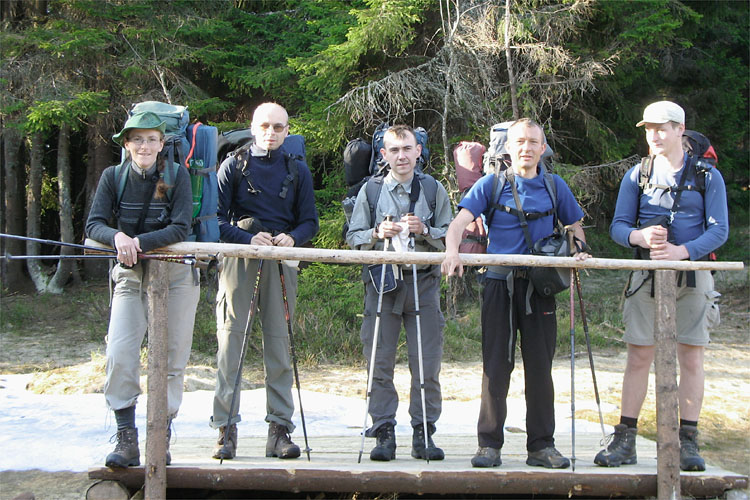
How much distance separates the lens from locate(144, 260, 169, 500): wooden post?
413cm

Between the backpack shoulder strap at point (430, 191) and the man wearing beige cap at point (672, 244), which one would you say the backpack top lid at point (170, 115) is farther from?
the man wearing beige cap at point (672, 244)

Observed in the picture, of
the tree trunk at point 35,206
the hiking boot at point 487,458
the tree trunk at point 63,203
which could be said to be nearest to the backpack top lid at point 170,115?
the hiking boot at point 487,458

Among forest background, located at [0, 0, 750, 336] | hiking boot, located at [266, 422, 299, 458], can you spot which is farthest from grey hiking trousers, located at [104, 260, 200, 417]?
forest background, located at [0, 0, 750, 336]

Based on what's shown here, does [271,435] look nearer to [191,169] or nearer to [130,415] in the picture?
[130,415]

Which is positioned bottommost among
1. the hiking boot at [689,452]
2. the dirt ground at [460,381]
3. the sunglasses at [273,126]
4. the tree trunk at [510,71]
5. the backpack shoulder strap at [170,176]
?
the dirt ground at [460,381]

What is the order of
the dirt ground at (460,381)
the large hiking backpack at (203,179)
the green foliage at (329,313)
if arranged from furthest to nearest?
the green foliage at (329,313) → the dirt ground at (460,381) → the large hiking backpack at (203,179)

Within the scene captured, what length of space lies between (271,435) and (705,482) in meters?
2.68

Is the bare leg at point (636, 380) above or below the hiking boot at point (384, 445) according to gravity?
above

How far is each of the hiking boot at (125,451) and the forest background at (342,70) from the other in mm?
5858

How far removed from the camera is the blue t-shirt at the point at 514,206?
177 inches

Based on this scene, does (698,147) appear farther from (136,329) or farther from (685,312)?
(136,329)

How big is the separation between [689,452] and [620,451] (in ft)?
1.44

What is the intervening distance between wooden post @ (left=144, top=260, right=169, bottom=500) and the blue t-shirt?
6.01 feet

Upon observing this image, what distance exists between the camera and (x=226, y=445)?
4559 mm
